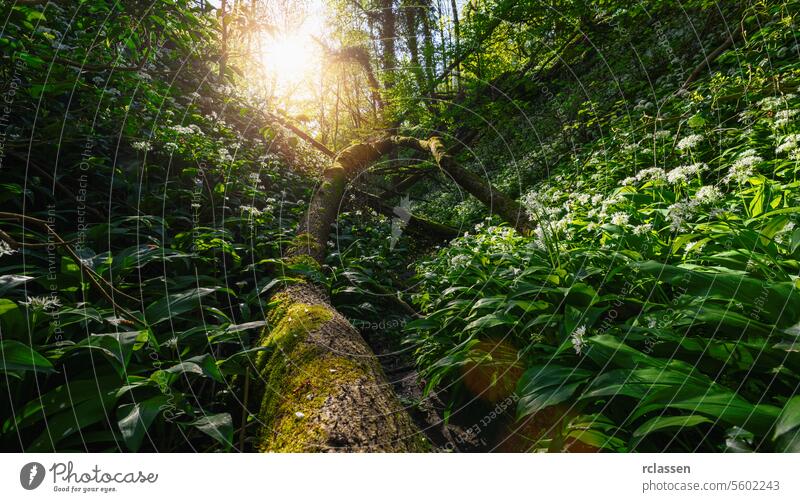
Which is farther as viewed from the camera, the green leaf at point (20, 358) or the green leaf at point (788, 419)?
the green leaf at point (20, 358)

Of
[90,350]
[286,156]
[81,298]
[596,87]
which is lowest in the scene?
[90,350]

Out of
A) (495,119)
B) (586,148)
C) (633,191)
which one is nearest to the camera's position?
(633,191)

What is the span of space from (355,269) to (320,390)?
2.61 meters

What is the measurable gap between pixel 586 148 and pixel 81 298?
6.17 m

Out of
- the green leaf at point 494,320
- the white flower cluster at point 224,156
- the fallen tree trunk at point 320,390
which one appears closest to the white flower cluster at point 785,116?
the green leaf at point 494,320

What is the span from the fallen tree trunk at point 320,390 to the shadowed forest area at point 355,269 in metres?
0.01

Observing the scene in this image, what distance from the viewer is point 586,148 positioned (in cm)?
575

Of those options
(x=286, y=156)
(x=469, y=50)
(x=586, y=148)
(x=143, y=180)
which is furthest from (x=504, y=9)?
(x=143, y=180)

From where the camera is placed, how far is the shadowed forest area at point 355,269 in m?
1.37

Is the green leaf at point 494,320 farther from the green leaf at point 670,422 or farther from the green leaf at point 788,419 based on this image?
the green leaf at point 788,419

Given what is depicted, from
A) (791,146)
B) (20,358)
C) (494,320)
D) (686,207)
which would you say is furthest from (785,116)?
(20,358)

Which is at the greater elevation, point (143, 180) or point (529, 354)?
point (143, 180)

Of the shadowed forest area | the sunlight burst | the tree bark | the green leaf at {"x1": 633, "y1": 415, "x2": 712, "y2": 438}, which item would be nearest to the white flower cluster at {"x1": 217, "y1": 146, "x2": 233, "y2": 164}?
the shadowed forest area

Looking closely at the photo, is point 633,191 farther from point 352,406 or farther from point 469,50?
point 469,50
